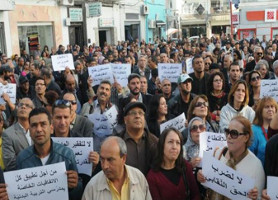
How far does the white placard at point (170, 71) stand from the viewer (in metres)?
7.73

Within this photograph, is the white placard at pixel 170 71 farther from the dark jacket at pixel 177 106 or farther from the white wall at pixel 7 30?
the white wall at pixel 7 30

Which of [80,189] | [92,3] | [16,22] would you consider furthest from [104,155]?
[92,3]

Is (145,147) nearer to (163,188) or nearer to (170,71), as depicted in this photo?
(163,188)

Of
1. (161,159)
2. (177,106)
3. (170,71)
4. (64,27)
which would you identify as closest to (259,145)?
(161,159)

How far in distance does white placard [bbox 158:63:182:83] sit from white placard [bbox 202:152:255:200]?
4.60m

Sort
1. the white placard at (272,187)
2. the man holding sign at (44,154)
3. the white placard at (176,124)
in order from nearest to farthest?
the white placard at (272,187)
the man holding sign at (44,154)
the white placard at (176,124)

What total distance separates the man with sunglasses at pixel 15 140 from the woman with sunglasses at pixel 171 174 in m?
1.48

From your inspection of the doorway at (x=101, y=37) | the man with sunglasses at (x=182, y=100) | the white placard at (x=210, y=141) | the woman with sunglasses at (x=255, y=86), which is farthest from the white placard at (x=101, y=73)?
the doorway at (x=101, y=37)

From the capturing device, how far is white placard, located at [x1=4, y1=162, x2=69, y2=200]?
3.03 m

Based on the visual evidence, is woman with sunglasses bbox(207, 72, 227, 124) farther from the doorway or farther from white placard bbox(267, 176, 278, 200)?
the doorway

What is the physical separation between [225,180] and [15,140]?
231 centimetres

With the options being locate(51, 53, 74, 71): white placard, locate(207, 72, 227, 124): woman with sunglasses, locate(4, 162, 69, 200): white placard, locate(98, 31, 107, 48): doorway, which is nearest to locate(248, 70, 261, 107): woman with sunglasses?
locate(207, 72, 227, 124): woman with sunglasses

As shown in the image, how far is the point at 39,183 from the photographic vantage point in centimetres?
311

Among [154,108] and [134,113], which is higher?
[134,113]
